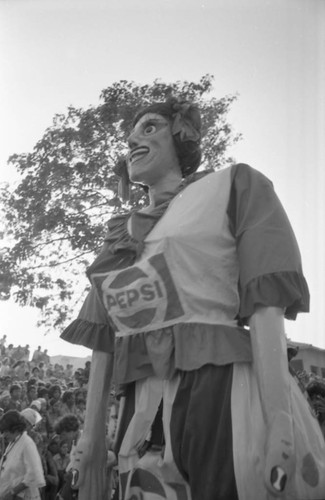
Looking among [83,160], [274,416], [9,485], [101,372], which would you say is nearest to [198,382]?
[274,416]

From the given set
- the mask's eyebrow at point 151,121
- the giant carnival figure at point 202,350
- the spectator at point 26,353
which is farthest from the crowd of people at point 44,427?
the mask's eyebrow at point 151,121

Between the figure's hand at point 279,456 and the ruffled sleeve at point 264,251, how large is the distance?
0.32 meters

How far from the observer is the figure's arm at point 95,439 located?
1950 millimetres

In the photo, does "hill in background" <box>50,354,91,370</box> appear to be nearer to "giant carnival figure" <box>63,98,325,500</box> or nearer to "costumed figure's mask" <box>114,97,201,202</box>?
"costumed figure's mask" <box>114,97,201,202</box>

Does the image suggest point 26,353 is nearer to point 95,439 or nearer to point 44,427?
point 44,427

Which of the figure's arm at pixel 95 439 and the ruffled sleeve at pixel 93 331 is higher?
the ruffled sleeve at pixel 93 331

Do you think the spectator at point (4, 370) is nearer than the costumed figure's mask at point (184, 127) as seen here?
No

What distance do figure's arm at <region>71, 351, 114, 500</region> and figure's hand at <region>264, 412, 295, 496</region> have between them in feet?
2.34

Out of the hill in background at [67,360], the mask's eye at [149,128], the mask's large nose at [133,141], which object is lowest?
the hill in background at [67,360]

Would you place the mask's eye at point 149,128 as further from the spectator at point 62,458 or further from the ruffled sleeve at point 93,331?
the spectator at point 62,458

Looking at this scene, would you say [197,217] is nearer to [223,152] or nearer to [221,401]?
[221,401]

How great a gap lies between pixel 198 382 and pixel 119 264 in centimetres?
55

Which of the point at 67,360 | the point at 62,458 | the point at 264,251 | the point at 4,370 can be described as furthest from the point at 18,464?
the point at 67,360

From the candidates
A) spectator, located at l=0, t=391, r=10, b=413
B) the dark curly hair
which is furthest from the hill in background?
the dark curly hair
